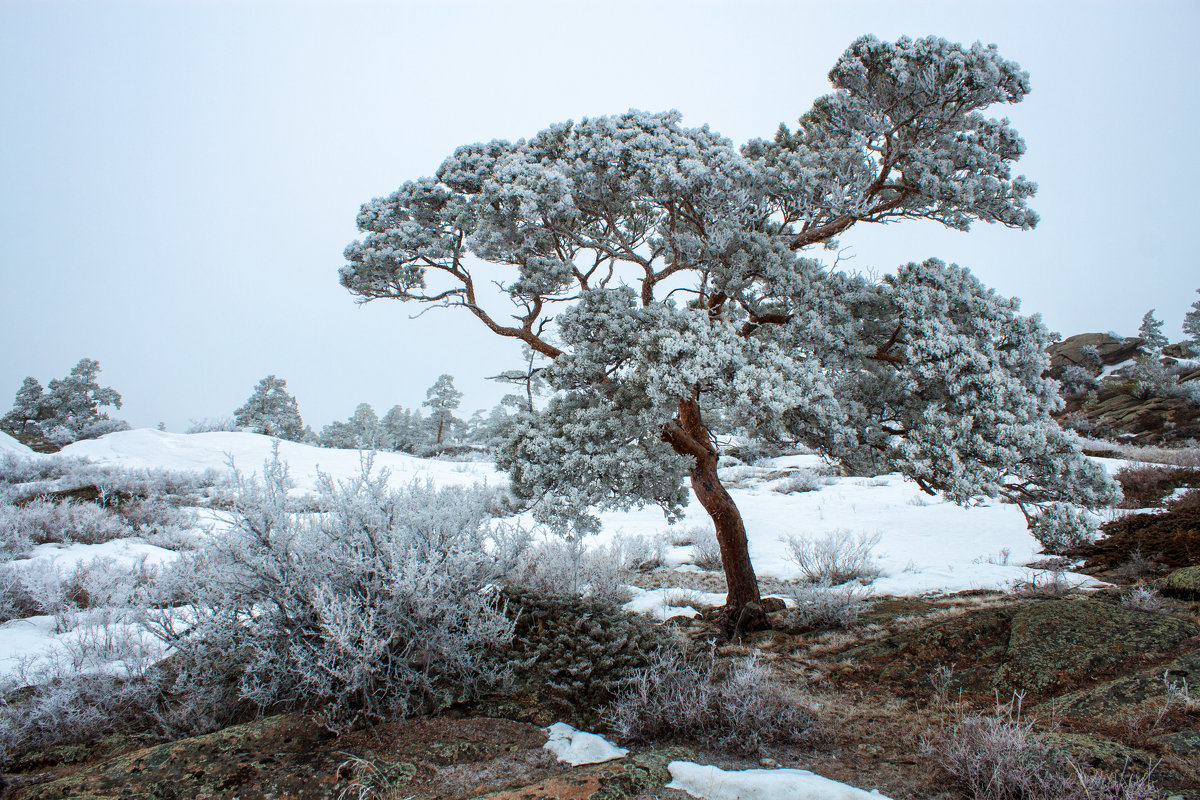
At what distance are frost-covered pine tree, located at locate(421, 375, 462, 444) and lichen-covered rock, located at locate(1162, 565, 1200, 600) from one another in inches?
1458

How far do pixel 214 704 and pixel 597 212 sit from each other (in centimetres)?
590

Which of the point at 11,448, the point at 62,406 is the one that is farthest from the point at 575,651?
the point at 62,406

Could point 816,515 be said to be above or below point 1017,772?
below

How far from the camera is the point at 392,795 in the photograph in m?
2.87

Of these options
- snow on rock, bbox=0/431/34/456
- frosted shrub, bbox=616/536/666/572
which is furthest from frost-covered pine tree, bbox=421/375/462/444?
frosted shrub, bbox=616/536/666/572

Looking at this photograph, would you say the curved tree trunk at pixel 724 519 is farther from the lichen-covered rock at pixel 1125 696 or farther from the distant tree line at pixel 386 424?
the distant tree line at pixel 386 424

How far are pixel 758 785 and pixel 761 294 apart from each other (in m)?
5.28

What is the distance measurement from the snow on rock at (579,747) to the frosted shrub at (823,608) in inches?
151

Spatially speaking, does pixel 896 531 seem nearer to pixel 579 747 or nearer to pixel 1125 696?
pixel 1125 696

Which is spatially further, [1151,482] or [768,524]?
[768,524]

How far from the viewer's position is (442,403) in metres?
39.2

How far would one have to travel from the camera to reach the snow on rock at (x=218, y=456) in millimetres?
16094

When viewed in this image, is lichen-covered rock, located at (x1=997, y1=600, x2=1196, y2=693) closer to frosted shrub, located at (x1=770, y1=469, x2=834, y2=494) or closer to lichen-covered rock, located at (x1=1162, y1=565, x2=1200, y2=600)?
lichen-covered rock, located at (x1=1162, y1=565, x2=1200, y2=600)

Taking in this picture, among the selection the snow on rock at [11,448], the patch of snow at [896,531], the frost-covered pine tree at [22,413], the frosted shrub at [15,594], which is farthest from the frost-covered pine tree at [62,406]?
the patch of snow at [896,531]
